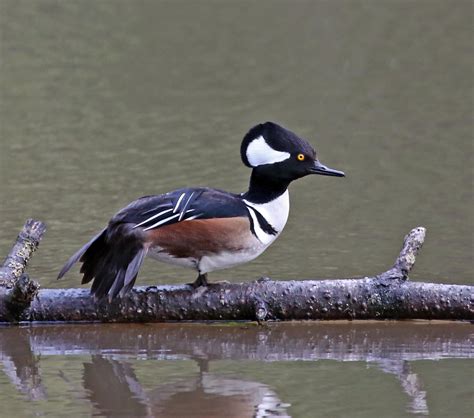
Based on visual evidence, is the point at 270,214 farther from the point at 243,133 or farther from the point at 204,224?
the point at 243,133

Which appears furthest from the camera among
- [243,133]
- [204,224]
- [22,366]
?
[243,133]

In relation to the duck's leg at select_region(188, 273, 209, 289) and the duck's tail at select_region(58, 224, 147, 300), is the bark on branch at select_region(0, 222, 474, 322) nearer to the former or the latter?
the duck's leg at select_region(188, 273, 209, 289)

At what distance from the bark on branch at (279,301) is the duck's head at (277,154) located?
0.74 metres

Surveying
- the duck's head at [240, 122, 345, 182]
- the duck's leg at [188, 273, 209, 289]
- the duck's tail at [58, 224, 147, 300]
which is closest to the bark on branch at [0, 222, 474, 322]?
the duck's leg at [188, 273, 209, 289]

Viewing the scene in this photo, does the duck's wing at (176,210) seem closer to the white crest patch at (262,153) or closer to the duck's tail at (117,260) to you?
the duck's tail at (117,260)

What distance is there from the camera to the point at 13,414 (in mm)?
5781

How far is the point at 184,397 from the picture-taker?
6020 millimetres

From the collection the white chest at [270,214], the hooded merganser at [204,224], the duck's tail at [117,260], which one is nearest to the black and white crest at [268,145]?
the hooded merganser at [204,224]

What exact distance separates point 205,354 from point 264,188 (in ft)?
4.09

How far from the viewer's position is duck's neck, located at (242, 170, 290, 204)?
747 centimetres

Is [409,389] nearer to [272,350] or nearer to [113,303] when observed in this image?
[272,350]

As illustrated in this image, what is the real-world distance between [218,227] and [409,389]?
1.73 m

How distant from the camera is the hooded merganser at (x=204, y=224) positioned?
712cm

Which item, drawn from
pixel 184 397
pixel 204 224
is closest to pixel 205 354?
pixel 204 224
